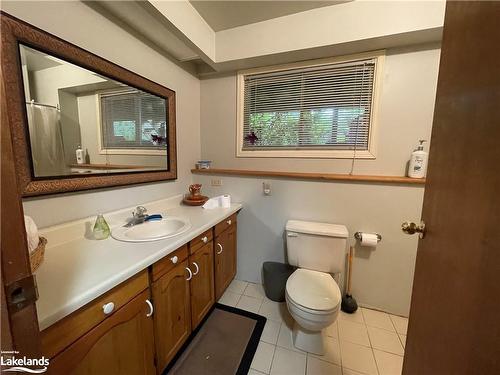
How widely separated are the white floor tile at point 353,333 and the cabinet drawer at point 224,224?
1.17 metres

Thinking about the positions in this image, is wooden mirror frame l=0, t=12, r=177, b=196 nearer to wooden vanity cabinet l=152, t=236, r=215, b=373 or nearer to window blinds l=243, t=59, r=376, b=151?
wooden vanity cabinet l=152, t=236, r=215, b=373

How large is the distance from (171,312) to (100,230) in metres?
0.61

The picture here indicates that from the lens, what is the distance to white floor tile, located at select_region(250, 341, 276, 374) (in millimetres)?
1264

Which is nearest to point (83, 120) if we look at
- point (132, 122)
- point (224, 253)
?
point (132, 122)

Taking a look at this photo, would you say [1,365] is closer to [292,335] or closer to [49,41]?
[49,41]

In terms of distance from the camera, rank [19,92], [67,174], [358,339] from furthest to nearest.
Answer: [358,339] → [67,174] → [19,92]

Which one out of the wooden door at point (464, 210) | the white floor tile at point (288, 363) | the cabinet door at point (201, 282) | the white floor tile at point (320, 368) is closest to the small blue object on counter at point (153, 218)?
the cabinet door at point (201, 282)

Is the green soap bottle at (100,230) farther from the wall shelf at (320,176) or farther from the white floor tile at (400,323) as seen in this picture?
the white floor tile at (400,323)

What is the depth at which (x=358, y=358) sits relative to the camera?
1339 mm

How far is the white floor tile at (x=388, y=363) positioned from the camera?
1.26 metres

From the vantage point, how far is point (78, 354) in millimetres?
700

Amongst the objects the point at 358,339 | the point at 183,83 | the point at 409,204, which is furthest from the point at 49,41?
the point at 358,339

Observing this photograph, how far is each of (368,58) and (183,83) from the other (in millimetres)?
1574

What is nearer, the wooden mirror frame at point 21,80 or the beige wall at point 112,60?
the wooden mirror frame at point 21,80
